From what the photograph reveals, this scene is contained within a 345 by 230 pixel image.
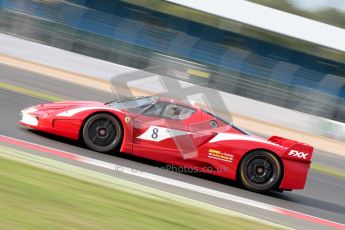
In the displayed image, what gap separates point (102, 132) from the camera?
9.41 meters

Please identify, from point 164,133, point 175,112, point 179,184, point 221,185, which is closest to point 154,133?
point 164,133

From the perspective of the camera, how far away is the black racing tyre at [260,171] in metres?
9.57

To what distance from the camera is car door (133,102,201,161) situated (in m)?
9.41

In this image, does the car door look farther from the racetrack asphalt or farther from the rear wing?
the rear wing

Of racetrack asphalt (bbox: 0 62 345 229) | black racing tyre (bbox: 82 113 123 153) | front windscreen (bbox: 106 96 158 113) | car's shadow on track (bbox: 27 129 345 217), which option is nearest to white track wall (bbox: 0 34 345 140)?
racetrack asphalt (bbox: 0 62 345 229)

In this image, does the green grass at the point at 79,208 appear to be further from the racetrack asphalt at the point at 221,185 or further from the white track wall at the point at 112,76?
the white track wall at the point at 112,76

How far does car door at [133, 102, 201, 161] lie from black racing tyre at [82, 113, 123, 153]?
283 millimetres

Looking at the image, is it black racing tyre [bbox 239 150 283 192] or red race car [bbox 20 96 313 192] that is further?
black racing tyre [bbox 239 150 283 192]

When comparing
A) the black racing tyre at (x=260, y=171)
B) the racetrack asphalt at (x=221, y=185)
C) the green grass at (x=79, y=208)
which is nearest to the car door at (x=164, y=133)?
the racetrack asphalt at (x=221, y=185)

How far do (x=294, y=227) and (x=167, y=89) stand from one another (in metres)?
12.6

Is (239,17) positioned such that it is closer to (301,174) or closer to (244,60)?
(244,60)

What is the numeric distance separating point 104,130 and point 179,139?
1133 millimetres

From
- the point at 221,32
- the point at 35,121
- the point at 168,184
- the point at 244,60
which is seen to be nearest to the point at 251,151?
the point at 168,184

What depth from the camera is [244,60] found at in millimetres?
21812
